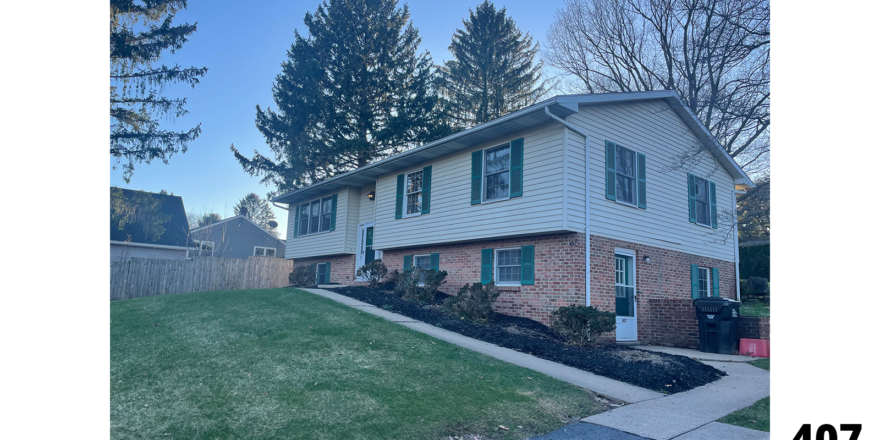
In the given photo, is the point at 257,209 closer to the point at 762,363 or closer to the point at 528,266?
the point at 528,266

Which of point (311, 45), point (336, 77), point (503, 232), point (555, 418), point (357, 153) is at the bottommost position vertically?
point (555, 418)

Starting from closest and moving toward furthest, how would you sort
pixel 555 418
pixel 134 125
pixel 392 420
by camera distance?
pixel 392 420 < pixel 555 418 < pixel 134 125

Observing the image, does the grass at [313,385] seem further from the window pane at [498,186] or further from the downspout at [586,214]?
the window pane at [498,186]

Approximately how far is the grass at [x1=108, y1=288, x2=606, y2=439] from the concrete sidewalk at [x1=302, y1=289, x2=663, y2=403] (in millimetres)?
414

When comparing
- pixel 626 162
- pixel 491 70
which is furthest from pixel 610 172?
pixel 491 70

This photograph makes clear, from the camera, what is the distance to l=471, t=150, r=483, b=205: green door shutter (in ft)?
43.1

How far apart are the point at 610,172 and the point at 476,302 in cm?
426

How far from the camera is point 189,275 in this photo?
739 inches

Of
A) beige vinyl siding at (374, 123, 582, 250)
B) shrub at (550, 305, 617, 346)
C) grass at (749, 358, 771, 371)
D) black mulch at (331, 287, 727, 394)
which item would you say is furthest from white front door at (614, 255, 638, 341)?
grass at (749, 358, 771, 371)

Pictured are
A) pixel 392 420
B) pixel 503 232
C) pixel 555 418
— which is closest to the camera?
pixel 392 420

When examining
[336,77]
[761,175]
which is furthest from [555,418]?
[336,77]
